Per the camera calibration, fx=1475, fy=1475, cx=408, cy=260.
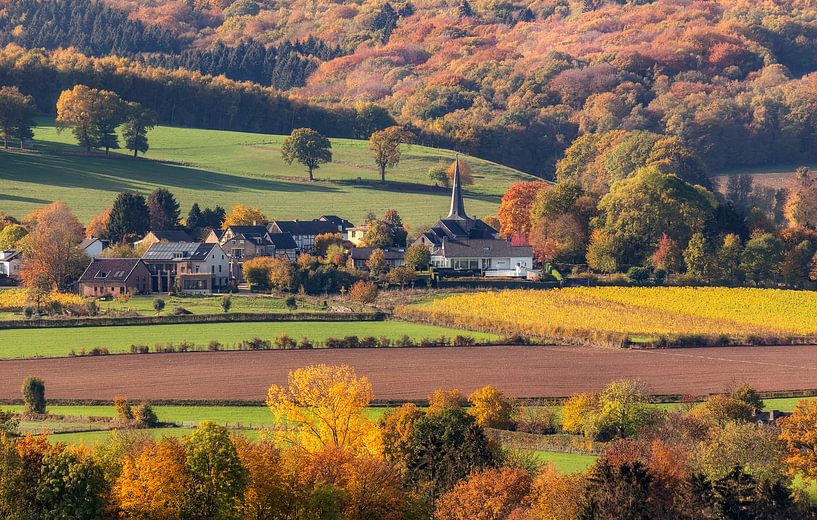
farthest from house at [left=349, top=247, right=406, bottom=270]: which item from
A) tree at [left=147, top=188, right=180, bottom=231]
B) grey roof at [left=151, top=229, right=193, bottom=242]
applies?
tree at [left=147, top=188, right=180, bottom=231]

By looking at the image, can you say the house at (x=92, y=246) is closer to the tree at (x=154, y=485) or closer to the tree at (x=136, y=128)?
the tree at (x=136, y=128)

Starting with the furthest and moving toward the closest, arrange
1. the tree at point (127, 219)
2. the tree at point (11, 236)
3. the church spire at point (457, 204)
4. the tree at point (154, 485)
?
the church spire at point (457, 204), the tree at point (127, 219), the tree at point (11, 236), the tree at point (154, 485)

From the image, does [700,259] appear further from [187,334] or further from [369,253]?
[187,334]

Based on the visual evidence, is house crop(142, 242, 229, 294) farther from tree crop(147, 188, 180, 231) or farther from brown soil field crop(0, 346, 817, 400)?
brown soil field crop(0, 346, 817, 400)

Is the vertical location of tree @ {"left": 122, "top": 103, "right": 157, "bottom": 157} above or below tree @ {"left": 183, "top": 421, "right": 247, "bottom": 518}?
above

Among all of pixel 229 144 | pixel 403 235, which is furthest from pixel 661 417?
pixel 229 144

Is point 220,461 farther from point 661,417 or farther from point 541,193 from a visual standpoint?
point 541,193

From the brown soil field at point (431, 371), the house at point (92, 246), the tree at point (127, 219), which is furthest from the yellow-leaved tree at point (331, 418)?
the tree at point (127, 219)
